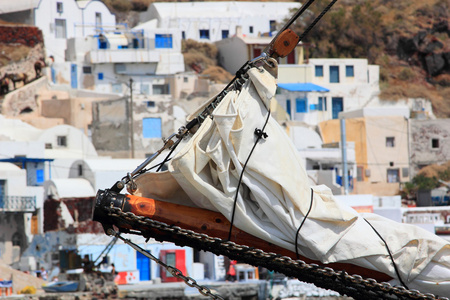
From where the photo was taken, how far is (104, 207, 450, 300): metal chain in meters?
6.39

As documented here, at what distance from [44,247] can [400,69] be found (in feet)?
130

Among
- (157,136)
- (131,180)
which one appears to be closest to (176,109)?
(157,136)

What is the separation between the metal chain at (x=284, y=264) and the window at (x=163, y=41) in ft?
174

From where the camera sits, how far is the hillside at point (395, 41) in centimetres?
6450

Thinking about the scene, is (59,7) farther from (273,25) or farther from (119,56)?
(273,25)

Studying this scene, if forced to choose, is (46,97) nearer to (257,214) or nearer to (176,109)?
(176,109)

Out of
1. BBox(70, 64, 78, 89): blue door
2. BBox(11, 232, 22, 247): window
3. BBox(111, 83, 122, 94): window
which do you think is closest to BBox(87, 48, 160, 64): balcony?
BBox(70, 64, 78, 89): blue door

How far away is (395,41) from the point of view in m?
67.9

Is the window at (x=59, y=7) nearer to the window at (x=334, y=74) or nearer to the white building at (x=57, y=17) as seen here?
the white building at (x=57, y=17)

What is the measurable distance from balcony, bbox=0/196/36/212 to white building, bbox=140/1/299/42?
33.0m

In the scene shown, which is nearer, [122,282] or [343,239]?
[343,239]

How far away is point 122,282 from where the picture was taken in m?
32.5

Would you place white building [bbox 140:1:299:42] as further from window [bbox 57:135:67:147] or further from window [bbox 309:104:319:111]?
window [bbox 57:135:67:147]

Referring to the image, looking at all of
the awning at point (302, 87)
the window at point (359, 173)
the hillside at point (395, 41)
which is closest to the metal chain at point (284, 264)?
the window at point (359, 173)
